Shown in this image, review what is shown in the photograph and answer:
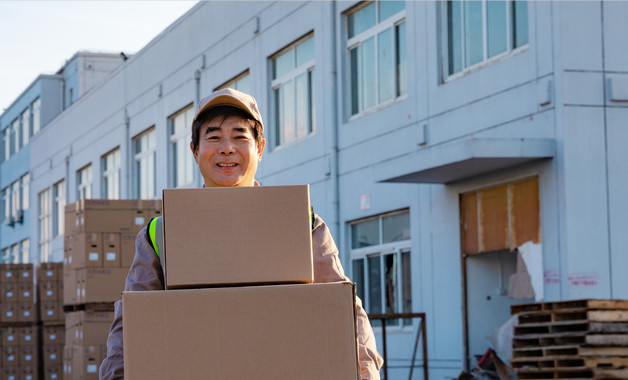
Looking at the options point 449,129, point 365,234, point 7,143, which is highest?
point 7,143

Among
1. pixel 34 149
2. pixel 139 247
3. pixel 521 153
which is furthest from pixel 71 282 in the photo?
pixel 34 149

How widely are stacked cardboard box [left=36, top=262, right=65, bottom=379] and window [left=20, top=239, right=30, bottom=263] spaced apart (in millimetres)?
21445

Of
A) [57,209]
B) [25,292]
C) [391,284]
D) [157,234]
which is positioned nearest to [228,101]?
[157,234]

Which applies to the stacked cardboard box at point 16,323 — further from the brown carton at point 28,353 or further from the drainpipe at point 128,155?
the drainpipe at point 128,155

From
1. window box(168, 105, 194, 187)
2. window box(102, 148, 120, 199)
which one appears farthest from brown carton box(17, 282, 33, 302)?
window box(102, 148, 120, 199)

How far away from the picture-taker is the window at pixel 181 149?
25.5m

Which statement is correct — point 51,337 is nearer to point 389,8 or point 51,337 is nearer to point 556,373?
point 389,8

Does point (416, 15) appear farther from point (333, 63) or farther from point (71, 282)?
point (71, 282)

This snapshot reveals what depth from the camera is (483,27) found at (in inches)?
565

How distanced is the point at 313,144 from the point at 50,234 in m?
22.0

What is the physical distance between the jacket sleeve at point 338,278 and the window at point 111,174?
28.6 m

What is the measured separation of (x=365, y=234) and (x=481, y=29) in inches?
195

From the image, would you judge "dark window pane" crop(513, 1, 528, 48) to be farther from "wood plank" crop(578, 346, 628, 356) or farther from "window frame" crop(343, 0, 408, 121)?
"wood plank" crop(578, 346, 628, 356)

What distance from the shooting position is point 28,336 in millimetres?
21156
